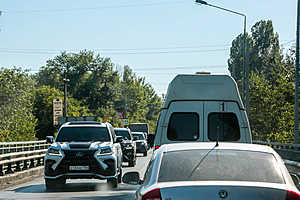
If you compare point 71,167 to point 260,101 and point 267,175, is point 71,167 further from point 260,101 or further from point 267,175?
point 260,101

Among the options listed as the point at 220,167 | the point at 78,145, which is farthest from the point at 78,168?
the point at 220,167

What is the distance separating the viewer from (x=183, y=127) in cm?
1228

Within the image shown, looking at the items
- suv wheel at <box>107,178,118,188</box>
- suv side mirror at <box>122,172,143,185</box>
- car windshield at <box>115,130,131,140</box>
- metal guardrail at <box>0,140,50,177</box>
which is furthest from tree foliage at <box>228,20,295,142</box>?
suv side mirror at <box>122,172,143,185</box>

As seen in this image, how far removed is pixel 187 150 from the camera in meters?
6.23

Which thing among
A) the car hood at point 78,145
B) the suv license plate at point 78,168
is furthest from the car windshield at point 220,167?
the car hood at point 78,145


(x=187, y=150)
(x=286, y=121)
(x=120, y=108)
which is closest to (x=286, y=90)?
(x=286, y=121)

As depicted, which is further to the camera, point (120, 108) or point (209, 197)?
point (120, 108)

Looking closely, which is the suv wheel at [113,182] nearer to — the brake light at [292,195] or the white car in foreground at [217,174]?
the white car in foreground at [217,174]

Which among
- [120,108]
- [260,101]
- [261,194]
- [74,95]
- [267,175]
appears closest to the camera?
[261,194]

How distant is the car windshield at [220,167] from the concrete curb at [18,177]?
40.6 feet

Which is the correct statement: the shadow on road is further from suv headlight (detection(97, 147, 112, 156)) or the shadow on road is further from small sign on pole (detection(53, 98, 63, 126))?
small sign on pole (detection(53, 98, 63, 126))

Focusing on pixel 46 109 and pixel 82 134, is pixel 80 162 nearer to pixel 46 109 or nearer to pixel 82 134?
pixel 82 134

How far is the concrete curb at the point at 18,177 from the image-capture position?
61.1 ft

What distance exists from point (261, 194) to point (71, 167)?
11.6 meters
